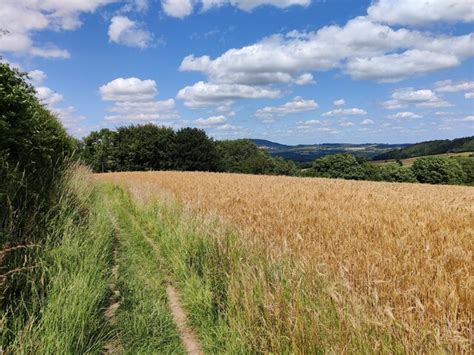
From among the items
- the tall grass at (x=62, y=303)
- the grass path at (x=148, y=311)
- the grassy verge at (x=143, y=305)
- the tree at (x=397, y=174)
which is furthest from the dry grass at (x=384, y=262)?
the tree at (x=397, y=174)

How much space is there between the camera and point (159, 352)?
4.16 meters

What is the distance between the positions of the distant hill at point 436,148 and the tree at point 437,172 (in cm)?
6497

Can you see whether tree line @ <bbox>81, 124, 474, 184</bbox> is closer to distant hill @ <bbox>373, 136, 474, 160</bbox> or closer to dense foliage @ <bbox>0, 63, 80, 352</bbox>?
distant hill @ <bbox>373, 136, 474, 160</bbox>

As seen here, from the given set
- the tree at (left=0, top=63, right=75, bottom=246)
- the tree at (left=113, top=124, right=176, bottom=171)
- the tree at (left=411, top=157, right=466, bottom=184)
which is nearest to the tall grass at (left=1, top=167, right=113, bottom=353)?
the tree at (left=0, top=63, right=75, bottom=246)

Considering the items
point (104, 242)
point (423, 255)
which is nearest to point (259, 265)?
point (423, 255)

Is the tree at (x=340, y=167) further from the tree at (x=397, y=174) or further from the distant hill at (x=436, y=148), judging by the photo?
the distant hill at (x=436, y=148)

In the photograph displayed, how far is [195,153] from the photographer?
72500 millimetres

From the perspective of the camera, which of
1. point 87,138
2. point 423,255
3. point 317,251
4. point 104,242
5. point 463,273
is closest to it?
point 463,273

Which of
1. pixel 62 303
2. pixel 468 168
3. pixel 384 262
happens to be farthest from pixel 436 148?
pixel 62 303

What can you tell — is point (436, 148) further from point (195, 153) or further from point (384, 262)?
point (384, 262)

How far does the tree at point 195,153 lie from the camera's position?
72.6 m

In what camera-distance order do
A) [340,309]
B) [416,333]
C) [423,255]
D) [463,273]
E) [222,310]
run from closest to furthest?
[416,333], [340,309], [463,273], [423,255], [222,310]

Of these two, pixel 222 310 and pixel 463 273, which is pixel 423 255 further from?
pixel 222 310

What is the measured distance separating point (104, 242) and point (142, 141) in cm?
7318
